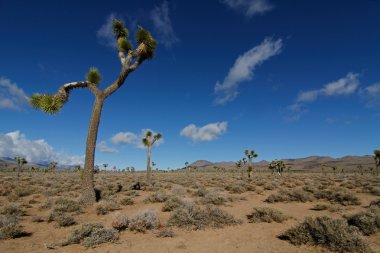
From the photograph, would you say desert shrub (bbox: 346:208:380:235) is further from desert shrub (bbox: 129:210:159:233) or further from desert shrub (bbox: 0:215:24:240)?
desert shrub (bbox: 0:215:24:240)

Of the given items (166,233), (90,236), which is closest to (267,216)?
(166,233)

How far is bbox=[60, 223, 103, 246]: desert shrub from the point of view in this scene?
681 cm

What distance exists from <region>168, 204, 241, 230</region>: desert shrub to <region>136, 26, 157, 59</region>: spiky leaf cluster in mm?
9344

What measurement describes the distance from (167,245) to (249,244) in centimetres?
238

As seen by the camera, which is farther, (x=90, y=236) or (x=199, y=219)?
(x=199, y=219)

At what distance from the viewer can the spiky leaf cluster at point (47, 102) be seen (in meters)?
12.4

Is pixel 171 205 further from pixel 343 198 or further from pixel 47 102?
pixel 343 198

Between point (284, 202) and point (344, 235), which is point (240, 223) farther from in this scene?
point (284, 202)

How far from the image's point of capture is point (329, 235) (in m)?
6.35

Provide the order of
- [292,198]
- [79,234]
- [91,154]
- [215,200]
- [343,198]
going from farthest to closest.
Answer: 1. [292,198]
2. [343,198]
3. [215,200]
4. [91,154]
5. [79,234]

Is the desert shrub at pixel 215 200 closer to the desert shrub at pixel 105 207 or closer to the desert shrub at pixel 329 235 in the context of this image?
the desert shrub at pixel 105 207

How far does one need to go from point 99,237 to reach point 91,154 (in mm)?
6752

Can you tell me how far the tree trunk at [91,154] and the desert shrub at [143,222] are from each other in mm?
5151

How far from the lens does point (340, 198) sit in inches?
542
